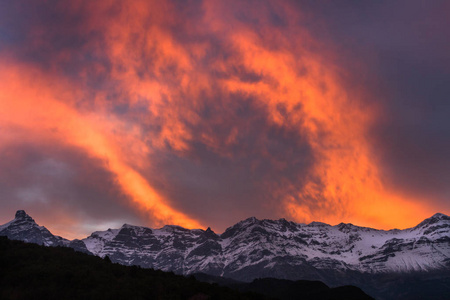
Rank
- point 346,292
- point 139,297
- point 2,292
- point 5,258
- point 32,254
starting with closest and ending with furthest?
point 2,292, point 139,297, point 5,258, point 32,254, point 346,292

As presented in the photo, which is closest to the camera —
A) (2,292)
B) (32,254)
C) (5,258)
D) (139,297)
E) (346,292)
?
(2,292)

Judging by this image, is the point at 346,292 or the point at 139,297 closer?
the point at 139,297

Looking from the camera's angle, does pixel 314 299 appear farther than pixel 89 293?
Yes

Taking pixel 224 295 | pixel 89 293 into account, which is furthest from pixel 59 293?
pixel 224 295

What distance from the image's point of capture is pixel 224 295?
7288 cm

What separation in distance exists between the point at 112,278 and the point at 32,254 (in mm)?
18380

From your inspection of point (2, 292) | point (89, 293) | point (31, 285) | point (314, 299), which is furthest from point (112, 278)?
point (314, 299)

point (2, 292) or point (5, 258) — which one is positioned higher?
point (5, 258)

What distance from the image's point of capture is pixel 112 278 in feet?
239

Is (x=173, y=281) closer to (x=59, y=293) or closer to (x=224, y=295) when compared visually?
(x=224, y=295)

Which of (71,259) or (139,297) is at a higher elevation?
(71,259)

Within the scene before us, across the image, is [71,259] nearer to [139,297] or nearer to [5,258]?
[5,258]

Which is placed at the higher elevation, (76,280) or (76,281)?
(76,280)

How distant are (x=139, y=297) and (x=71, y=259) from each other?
75.0 ft
